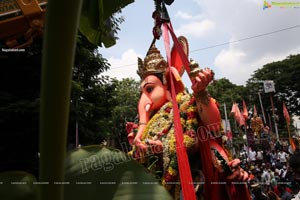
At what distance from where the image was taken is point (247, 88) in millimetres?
22031

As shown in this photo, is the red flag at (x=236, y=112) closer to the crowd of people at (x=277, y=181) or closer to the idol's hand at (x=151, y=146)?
the crowd of people at (x=277, y=181)

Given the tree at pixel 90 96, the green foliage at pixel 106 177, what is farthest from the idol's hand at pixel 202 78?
the tree at pixel 90 96

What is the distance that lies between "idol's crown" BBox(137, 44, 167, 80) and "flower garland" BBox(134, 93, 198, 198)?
36 cm

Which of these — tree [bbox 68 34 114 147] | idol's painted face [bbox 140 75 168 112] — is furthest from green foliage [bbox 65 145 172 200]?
tree [bbox 68 34 114 147]

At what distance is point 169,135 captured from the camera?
206cm

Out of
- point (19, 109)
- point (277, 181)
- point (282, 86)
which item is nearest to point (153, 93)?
point (19, 109)

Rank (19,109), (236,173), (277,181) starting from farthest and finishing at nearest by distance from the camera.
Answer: (277,181), (19,109), (236,173)

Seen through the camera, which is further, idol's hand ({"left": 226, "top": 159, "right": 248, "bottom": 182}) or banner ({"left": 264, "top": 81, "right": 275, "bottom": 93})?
banner ({"left": 264, "top": 81, "right": 275, "bottom": 93})

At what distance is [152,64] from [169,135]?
27.7 inches

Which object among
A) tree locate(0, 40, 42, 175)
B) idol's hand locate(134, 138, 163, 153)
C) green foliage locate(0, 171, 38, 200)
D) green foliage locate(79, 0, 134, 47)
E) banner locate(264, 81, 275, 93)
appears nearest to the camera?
green foliage locate(0, 171, 38, 200)

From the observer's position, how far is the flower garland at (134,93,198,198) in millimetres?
1968

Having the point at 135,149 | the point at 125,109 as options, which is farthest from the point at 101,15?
the point at 125,109

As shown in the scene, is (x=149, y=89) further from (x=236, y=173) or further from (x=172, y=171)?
(x=236, y=173)

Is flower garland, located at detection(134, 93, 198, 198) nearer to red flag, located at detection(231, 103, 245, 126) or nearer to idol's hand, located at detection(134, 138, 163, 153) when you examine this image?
idol's hand, located at detection(134, 138, 163, 153)
